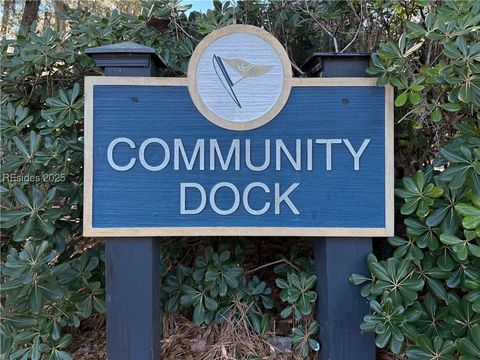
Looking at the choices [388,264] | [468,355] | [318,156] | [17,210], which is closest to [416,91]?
[318,156]

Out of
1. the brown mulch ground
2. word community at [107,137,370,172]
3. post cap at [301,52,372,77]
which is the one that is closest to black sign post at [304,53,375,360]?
post cap at [301,52,372,77]

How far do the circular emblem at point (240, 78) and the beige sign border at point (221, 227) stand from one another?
0.24 feet

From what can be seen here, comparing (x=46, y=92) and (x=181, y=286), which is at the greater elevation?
(x=46, y=92)

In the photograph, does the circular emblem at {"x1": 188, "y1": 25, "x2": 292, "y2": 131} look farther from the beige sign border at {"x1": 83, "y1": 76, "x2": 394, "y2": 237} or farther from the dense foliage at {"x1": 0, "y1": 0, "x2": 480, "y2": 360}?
the dense foliage at {"x1": 0, "y1": 0, "x2": 480, "y2": 360}

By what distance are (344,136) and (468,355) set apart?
3.01ft

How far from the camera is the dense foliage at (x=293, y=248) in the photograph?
5.53 ft

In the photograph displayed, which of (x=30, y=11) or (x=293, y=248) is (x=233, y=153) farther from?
(x=30, y=11)

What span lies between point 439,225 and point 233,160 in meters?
0.85

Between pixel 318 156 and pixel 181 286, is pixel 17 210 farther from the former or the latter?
pixel 318 156

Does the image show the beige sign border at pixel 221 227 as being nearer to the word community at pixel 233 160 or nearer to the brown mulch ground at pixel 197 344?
the word community at pixel 233 160

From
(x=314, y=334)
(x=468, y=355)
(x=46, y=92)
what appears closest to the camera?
(x=468, y=355)

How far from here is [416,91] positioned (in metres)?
1.80

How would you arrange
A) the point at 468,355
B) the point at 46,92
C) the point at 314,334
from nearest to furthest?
1. the point at 468,355
2. the point at 314,334
3. the point at 46,92

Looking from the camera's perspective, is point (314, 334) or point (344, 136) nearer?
point (344, 136)
